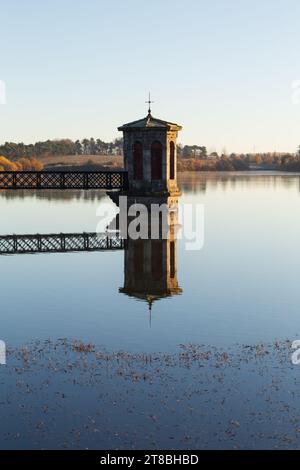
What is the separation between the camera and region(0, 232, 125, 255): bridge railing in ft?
119

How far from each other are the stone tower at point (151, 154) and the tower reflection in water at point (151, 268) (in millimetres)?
10678

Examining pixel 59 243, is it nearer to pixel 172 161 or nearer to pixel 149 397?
pixel 172 161

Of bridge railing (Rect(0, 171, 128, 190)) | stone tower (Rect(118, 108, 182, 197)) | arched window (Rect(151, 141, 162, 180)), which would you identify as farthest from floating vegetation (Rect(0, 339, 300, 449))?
arched window (Rect(151, 141, 162, 180))

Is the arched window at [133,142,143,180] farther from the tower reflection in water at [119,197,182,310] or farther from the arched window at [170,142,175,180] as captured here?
the tower reflection in water at [119,197,182,310]

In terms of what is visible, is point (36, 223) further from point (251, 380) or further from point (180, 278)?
point (251, 380)

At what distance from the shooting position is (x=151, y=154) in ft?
175

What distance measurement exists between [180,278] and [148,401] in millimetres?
13287

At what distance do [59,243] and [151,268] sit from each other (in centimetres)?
1154

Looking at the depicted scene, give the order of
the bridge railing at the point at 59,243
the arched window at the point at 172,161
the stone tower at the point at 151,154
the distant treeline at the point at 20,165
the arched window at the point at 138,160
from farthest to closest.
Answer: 1. the distant treeline at the point at 20,165
2. the arched window at the point at 172,161
3. the arched window at the point at 138,160
4. the stone tower at the point at 151,154
5. the bridge railing at the point at 59,243

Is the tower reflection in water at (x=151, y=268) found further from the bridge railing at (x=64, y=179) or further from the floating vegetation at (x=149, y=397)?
the bridge railing at (x=64, y=179)

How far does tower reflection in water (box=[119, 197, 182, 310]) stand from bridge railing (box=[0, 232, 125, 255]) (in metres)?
1.34

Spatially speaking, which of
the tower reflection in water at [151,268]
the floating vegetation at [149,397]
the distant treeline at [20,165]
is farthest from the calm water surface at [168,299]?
the distant treeline at [20,165]

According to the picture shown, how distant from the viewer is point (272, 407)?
12.9 metres

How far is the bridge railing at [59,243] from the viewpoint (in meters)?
36.1
